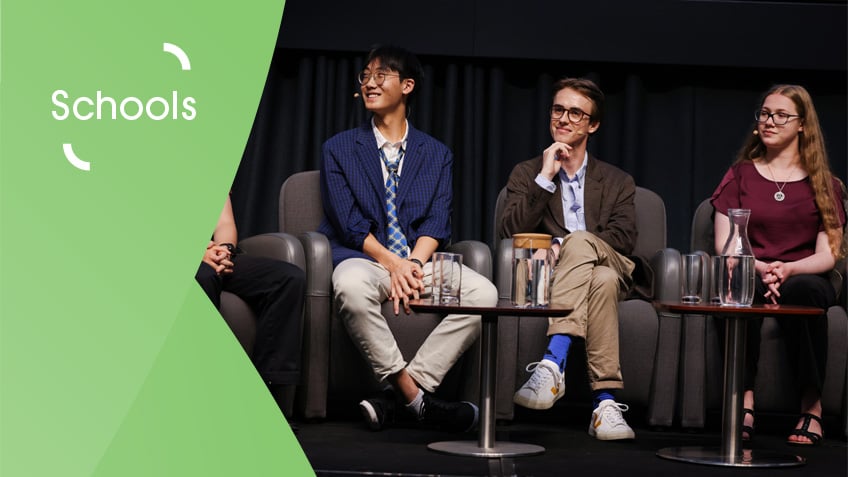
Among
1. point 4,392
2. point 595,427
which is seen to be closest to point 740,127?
point 595,427

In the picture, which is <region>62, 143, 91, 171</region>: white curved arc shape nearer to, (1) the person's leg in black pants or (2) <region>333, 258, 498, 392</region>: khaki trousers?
(2) <region>333, 258, 498, 392</region>: khaki trousers

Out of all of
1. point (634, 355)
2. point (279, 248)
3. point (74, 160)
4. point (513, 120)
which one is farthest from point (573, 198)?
point (74, 160)

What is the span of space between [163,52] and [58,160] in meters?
0.46

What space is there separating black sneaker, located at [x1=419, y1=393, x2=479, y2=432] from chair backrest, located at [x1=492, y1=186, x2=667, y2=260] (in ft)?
2.79

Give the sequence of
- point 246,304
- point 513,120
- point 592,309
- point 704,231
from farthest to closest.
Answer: point 513,120, point 704,231, point 246,304, point 592,309

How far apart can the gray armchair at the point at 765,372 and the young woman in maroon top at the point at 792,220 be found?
0.06 m

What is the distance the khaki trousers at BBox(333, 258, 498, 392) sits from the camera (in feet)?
11.0

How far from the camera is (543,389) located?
307 centimetres

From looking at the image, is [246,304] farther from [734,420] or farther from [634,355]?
[734,420]

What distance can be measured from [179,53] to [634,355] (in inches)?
68.9

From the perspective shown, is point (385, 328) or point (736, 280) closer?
point (736, 280)

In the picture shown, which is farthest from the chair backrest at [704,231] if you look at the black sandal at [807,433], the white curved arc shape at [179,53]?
the white curved arc shape at [179,53]

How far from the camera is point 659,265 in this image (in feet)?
12.1

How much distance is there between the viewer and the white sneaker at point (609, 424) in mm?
3266
